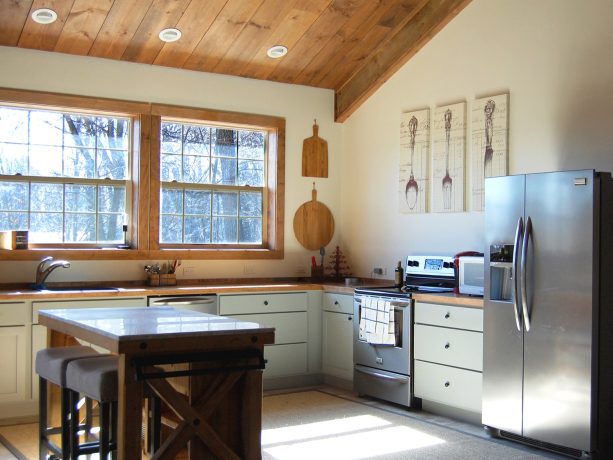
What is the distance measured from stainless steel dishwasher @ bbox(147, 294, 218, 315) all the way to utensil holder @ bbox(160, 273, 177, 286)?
0.38m

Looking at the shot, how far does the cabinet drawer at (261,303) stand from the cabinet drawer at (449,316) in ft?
4.03

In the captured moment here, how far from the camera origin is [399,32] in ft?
20.5

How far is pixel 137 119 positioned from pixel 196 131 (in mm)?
565

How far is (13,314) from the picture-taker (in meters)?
4.98

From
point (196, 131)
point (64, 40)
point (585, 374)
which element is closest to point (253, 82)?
point (196, 131)

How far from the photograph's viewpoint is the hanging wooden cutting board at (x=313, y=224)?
686cm

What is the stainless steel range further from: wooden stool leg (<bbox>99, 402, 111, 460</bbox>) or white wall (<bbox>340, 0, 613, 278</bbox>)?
wooden stool leg (<bbox>99, 402, 111, 460</bbox>)

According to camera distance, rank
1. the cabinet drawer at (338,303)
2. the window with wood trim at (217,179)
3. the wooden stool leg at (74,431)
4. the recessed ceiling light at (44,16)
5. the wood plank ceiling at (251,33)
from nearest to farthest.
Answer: the wooden stool leg at (74,431) < the recessed ceiling light at (44,16) < the wood plank ceiling at (251,33) < the cabinet drawer at (338,303) < the window with wood trim at (217,179)

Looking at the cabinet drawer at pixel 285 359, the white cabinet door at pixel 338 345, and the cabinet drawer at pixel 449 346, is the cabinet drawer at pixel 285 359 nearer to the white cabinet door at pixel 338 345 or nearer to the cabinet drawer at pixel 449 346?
the white cabinet door at pixel 338 345

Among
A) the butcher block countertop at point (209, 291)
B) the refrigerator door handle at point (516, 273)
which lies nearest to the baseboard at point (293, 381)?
the butcher block countertop at point (209, 291)

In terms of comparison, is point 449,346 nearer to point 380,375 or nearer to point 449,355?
point 449,355

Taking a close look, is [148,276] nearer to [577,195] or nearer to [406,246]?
[406,246]

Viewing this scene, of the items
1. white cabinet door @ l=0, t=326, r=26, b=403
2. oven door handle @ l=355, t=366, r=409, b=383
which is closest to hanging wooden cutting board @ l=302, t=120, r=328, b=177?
oven door handle @ l=355, t=366, r=409, b=383

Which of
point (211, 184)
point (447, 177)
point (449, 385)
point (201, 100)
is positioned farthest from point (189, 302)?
point (447, 177)
